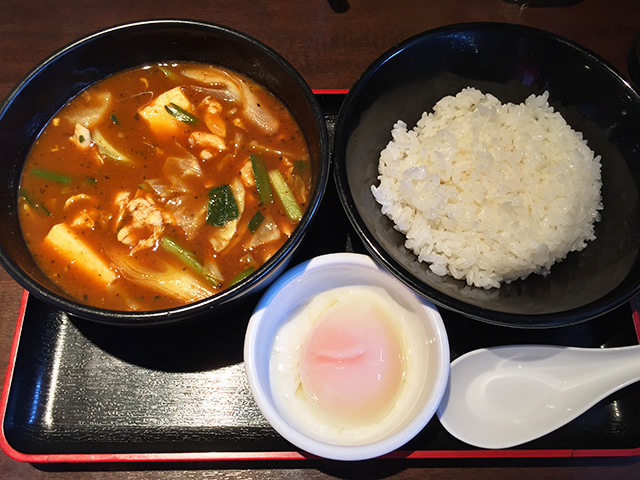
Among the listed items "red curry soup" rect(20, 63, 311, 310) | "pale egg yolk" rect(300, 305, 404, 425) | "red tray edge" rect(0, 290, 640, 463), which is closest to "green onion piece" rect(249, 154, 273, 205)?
"red curry soup" rect(20, 63, 311, 310)

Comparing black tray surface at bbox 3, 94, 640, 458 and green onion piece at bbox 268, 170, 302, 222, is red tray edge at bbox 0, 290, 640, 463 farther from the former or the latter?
green onion piece at bbox 268, 170, 302, 222

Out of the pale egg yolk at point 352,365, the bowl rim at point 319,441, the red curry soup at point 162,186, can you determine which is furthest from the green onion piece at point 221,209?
the pale egg yolk at point 352,365

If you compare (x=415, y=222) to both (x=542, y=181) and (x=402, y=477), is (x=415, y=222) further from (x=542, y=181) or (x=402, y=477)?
(x=402, y=477)

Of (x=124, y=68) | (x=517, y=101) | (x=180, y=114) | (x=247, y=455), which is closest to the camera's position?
(x=247, y=455)

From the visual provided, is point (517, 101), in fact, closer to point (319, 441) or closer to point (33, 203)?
point (319, 441)

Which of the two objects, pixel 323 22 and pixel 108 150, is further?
pixel 323 22

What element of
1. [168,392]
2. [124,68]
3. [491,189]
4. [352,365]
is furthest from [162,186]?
[491,189]

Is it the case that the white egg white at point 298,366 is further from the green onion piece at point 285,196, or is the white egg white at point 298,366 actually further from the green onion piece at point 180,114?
the green onion piece at point 180,114
